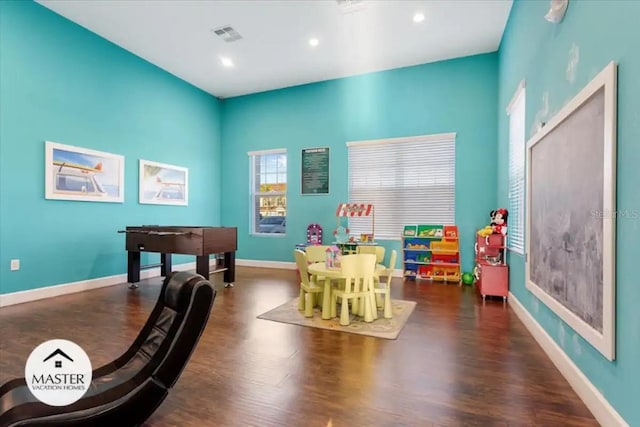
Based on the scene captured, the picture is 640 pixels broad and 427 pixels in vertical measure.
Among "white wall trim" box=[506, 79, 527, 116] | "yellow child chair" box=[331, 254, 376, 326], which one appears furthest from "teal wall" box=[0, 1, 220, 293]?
"white wall trim" box=[506, 79, 527, 116]

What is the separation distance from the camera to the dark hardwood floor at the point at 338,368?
5.86ft

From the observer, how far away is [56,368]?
1788 millimetres

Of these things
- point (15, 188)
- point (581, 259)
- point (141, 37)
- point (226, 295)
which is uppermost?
point (141, 37)

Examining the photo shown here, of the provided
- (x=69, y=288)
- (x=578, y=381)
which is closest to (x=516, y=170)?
(x=578, y=381)

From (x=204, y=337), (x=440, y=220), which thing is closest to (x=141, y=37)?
(x=204, y=337)

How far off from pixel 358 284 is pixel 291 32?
156 inches

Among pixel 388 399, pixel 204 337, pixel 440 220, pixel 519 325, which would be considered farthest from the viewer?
pixel 440 220

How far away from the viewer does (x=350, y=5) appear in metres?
4.20

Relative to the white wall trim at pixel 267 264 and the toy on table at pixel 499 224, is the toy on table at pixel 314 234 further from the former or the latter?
the toy on table at pixel 499 224

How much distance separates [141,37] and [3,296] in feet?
13.6

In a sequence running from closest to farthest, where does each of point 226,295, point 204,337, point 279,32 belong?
point 204,337 → point 226,295 → point 279,32

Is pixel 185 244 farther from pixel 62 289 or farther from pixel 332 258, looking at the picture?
pixel 332 258

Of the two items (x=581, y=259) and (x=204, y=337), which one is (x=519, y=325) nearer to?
(x=581, y=259)

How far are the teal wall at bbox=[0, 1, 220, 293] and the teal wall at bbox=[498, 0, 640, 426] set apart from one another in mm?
5918
